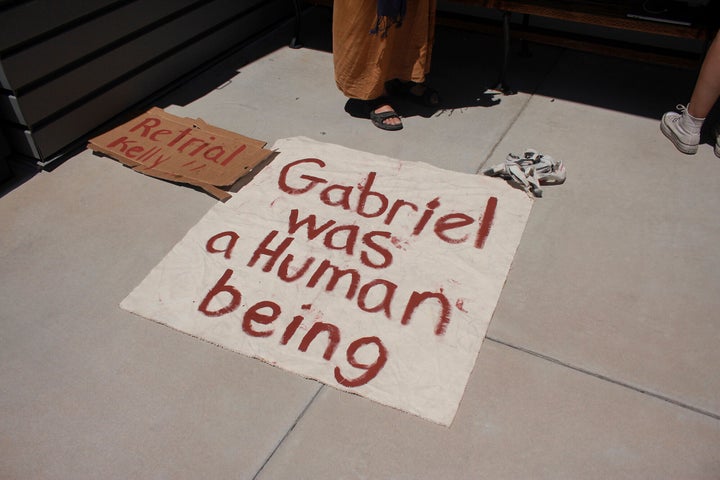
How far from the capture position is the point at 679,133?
3008 millimetres

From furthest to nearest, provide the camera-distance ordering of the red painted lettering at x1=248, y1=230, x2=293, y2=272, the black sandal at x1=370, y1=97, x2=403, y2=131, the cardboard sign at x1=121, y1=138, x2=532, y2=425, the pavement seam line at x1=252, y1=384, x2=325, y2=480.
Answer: the black sandal at x1=370, y1=97, x2=403, y2=131
the red painted lettering at x1=248, y1=230, x2=293, y2=272
the cardboard sign at x1=121, y1=138, x2=532, y2=425
the pavement seam line at x1=252, y1=384, x2=325, y2=480

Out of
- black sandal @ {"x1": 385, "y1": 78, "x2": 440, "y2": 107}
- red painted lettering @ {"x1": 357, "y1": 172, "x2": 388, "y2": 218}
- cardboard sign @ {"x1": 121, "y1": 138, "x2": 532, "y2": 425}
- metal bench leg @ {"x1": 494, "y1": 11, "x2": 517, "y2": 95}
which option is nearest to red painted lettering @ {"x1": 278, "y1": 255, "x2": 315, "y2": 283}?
cardboard sign @ {"x1": 121, "y1": 138, "x2": 532, "y2": 425}

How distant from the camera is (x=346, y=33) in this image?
2975 millimetres

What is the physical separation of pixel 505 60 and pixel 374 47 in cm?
87

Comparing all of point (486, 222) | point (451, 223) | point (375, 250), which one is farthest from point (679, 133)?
point (375, 250)

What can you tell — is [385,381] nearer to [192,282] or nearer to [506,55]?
[192,282]

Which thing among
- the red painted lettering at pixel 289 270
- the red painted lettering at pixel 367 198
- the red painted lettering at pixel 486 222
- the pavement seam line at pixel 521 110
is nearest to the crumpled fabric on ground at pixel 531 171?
the pavement seam line at pixel 521 110

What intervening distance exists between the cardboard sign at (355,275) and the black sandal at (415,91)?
2.16 feet

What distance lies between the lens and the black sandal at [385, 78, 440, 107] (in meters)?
3.41

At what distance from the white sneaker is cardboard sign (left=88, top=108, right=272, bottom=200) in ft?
6.66

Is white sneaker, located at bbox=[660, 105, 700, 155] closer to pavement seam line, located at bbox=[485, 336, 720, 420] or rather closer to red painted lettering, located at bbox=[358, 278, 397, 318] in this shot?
pavement seam line, located at bbox=[485, 336, 720, 420]

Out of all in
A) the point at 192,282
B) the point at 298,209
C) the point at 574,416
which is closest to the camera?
the point at 574,416

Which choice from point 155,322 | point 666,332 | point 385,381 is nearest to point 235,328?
point 155,322

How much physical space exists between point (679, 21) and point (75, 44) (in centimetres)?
301
